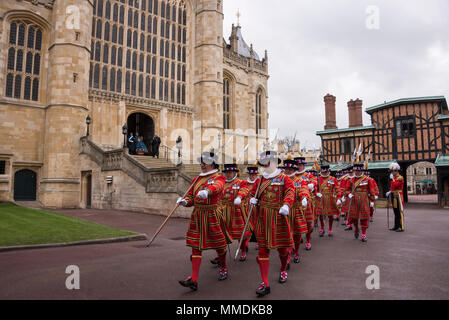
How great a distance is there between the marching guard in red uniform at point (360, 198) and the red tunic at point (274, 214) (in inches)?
195

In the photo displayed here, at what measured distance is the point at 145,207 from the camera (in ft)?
50.2

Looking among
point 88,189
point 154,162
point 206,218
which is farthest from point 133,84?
point 206,218

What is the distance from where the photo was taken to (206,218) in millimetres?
4871

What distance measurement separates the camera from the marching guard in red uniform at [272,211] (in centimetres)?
459

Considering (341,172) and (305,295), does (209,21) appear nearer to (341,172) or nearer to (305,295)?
(341,172)

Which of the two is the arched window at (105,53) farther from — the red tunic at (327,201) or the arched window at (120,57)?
the red tunic at (327,201)

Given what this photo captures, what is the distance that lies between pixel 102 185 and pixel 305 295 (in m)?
15.4

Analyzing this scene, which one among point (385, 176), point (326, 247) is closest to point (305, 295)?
point (326, 247)

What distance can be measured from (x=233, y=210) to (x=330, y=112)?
89.8ft

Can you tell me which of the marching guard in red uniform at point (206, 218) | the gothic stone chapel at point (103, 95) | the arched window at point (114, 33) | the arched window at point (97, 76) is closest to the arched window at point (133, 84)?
the gothic stone chapel at point (103, 95)

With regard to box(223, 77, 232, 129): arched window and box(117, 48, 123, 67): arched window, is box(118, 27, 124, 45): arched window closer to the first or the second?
box(117, 48, 123, 67): arched window

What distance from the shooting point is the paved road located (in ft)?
14.2

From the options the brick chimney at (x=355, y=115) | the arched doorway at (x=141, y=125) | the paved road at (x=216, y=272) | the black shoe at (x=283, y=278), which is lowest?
the paved road at (x=216, y=272)

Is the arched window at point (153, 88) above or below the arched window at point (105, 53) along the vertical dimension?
below
